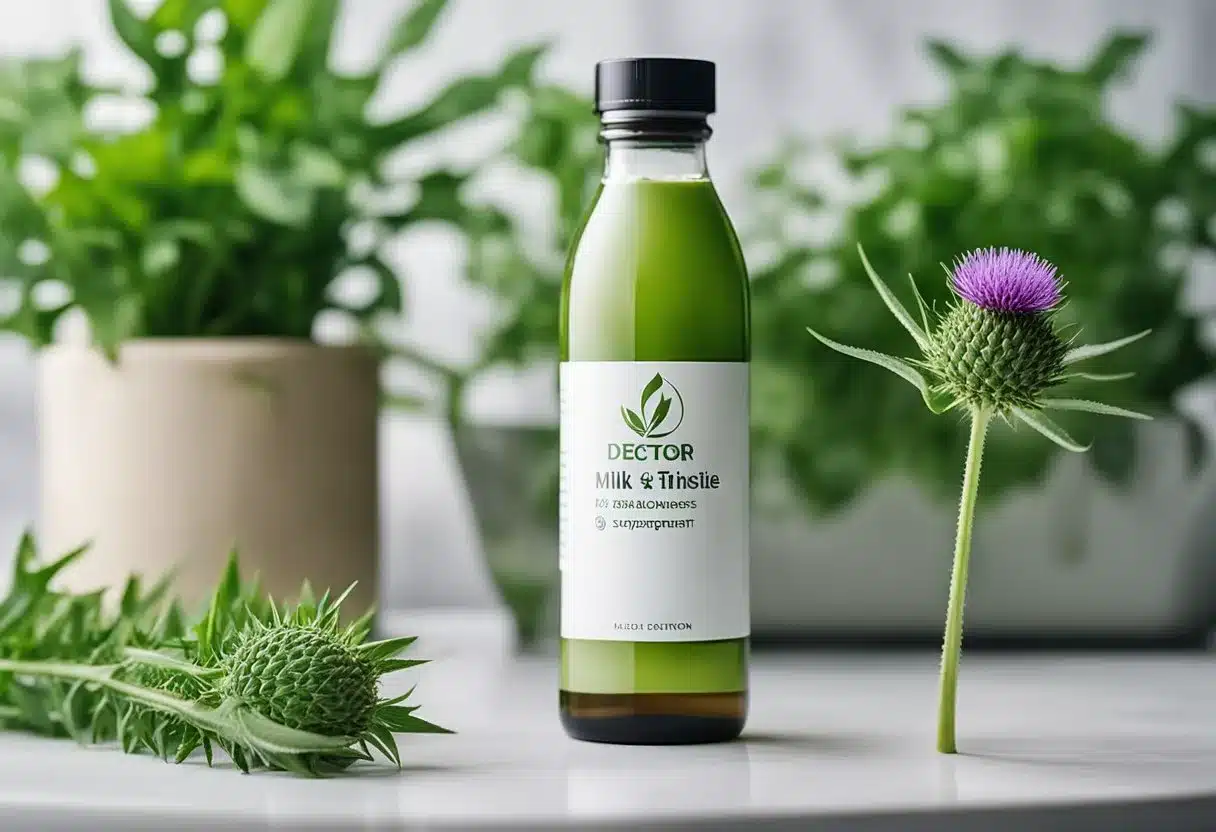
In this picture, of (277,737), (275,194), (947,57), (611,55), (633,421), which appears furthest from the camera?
(611,55)

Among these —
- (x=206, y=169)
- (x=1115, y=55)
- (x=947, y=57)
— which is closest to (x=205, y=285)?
(x=206, y=169)

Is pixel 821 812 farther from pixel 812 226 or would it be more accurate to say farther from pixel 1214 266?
pixel 1214 266

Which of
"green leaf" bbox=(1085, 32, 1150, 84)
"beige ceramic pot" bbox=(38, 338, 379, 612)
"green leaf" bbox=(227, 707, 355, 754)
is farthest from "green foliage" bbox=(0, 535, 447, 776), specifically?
"green leaf" bbox=(1085, 32, 1150, 84)

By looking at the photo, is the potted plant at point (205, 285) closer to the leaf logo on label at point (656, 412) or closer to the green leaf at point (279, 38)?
the green leaf at point (279, 38)

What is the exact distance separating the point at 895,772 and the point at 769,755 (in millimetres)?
62

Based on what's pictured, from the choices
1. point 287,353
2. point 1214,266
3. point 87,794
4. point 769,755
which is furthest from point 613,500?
point 1214,266

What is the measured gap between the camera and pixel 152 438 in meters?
0.93

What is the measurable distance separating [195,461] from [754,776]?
499 millimetres

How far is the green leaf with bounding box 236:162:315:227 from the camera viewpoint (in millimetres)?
891

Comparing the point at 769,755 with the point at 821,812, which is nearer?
the point at 821,812

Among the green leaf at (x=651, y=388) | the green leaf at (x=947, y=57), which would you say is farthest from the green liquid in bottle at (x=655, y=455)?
the green leaf at (x=947, y=57)

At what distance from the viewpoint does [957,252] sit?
36.8 inches

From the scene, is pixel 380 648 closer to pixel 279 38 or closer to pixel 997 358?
pixel 997 358

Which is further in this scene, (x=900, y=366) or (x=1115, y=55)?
(x=1115, y=55)
